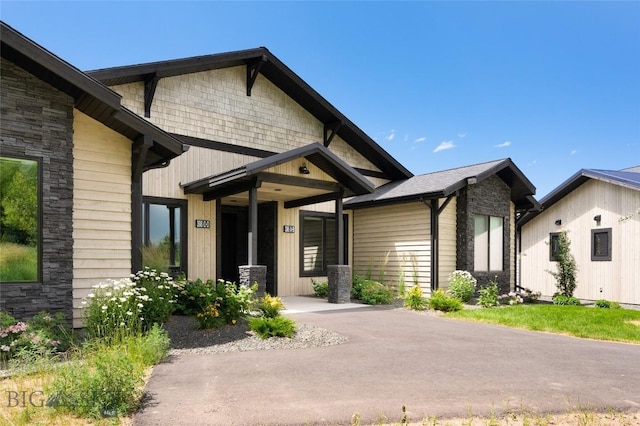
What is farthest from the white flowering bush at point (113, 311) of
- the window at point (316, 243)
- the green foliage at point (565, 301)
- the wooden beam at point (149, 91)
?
the green foliage at point (565, 301)

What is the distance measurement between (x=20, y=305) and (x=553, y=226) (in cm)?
1722

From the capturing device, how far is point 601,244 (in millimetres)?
15727

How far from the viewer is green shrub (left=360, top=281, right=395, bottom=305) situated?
12203 mm

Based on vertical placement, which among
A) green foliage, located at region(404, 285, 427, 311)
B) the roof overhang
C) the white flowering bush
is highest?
the roof overhang

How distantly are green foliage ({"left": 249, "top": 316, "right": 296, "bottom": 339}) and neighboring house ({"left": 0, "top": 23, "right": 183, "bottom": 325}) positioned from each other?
2415 millimetres

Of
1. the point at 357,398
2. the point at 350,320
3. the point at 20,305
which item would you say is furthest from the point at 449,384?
the point at 20,305

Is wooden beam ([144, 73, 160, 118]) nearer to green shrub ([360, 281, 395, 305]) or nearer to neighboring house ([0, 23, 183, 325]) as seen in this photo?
neighboring house ([0, 23, 183, 325])

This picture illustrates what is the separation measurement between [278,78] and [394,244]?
20.7 ft

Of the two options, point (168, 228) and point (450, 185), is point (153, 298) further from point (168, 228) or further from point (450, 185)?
point (450, 185)

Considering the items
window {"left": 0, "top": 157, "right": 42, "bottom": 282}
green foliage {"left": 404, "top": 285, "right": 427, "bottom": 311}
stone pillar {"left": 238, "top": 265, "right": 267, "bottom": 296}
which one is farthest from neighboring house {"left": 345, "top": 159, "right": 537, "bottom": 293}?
window {"left": 0, "top": 157, "right": 42, "bottom": 282}

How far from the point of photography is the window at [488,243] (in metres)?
14.2

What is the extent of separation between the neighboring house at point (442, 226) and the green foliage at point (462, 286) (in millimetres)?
396

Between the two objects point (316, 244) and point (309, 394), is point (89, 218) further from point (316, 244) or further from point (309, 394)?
point (316, 244)

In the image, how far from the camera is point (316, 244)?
576 inches
